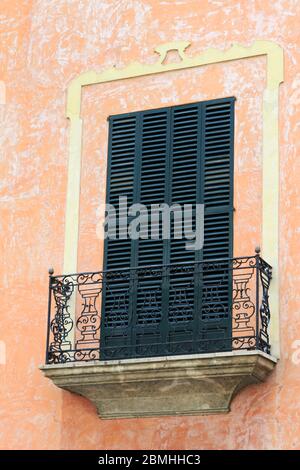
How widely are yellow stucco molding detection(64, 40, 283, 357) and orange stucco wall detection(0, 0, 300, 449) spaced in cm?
8

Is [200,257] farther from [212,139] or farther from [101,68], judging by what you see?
[101,68]

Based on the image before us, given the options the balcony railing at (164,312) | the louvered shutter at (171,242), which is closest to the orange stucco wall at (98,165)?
the louvered shutter at (171,242)

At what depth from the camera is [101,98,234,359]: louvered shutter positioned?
16.5 metres

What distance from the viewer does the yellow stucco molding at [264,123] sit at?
16812mm

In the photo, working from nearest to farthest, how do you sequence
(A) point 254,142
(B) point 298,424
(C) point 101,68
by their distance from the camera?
(B) point 298,424 → (A) point 254,142 → (C) point 101,68

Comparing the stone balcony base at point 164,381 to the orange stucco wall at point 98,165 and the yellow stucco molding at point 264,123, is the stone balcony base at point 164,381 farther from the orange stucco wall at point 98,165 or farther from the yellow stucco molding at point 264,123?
the yellow stucco molding at point 264,123

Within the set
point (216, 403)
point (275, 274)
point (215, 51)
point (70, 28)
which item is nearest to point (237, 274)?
point (275, 274)

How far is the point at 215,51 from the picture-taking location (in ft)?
58.4

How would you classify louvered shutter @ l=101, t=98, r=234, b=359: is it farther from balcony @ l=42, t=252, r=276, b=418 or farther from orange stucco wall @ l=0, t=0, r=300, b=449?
orange stucco wall @ l=0, t=0, r=300, b=449

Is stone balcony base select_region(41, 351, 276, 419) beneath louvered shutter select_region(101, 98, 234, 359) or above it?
beneath

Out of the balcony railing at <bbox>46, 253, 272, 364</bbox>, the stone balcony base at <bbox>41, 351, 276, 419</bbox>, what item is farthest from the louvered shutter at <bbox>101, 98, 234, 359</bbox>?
the stone balcony base at <bbox>41, 351, 276, 419</bbox>

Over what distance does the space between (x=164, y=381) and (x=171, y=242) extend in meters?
1.80

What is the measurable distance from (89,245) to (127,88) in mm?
2087

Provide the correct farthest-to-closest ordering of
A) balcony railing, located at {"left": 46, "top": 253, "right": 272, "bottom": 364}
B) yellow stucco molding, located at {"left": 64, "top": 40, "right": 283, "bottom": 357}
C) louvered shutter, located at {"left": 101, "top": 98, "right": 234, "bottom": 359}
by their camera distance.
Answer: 1. yellow stucco molding, located at {"left": 64, "top": 40, "right": 283, "bottom": 357}
2. louvered shutter, located at {"left": 101, "top": 98, "right": 234, "bottom": 359}
3. balcony railing, located at {"left": 46, "top": 253, "right": 272, "bottom": 364}
